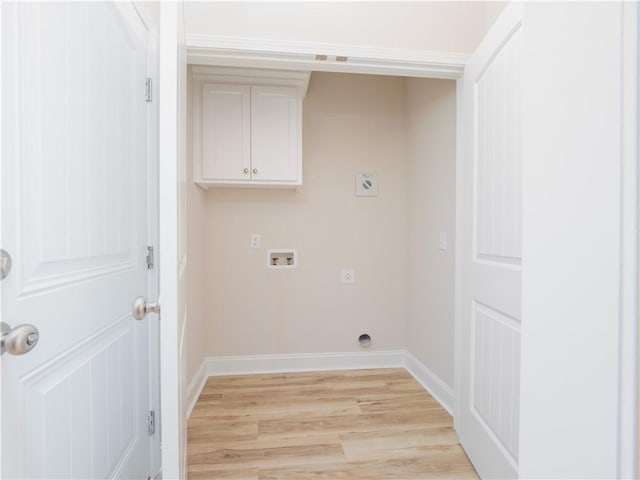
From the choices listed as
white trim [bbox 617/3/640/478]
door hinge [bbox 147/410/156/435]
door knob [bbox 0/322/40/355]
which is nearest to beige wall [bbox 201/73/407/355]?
door hinge [bbox 147/410/156/435]

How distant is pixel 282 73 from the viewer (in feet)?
6.83

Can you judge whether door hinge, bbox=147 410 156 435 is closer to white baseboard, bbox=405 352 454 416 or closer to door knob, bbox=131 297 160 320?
door knob, bbox=131 297 160 320

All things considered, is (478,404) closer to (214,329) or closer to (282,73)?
(214,329)

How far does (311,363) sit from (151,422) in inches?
55.5

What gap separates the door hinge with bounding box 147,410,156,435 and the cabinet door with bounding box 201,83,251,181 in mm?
1458

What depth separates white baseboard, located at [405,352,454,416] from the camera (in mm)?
2027

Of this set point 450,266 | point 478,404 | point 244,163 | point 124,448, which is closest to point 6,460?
point 124,448

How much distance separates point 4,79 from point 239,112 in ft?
5.47

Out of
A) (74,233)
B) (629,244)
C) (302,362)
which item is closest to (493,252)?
(629,244)

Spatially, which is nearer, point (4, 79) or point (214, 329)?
point (4, 79)

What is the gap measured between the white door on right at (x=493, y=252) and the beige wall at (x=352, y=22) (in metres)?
0.28

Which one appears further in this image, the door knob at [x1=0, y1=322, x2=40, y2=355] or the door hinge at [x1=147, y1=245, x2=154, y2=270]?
the door hinge at [x1=147, y1=245, x2=154, y2=270]

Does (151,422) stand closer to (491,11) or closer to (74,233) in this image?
(74,233)

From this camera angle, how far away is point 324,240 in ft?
8.52
